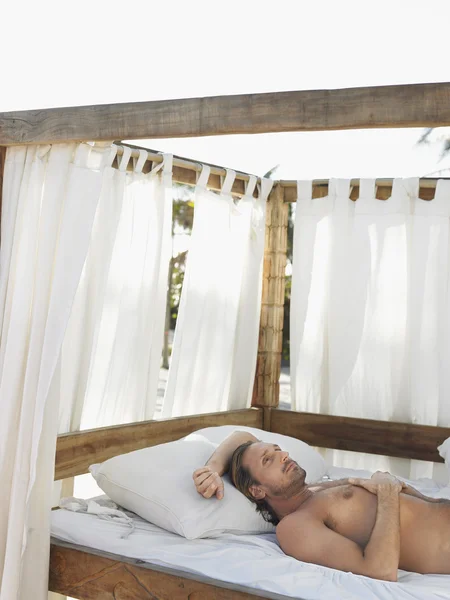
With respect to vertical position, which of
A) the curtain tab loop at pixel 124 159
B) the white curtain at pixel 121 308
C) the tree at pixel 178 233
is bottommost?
the white curtain at pixel 121 308

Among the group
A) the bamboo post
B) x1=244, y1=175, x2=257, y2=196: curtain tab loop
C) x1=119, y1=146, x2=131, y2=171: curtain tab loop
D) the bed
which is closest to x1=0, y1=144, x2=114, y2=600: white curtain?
the bed

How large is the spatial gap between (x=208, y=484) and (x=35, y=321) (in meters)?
0.79

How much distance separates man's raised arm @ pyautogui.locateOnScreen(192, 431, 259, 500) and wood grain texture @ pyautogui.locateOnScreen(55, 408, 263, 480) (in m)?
0.60

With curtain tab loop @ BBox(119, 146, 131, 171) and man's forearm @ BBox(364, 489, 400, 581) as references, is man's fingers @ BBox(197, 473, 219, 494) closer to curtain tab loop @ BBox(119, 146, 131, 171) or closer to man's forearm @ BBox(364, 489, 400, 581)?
man's forearm @ BBox(364, 489, 400, 581)

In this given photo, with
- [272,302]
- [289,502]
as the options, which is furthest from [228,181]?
[289,502]

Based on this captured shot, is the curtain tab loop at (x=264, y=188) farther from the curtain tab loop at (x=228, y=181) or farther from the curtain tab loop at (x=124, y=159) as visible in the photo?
the curtain tab loop at (x=124, y=159)

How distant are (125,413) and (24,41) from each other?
8.07 meters

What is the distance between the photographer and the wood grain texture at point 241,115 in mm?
2049

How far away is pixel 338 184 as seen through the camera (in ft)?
13.2

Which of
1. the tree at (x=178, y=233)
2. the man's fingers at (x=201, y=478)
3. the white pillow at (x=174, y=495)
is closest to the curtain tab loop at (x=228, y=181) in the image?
the white pillow at (x=174, y=495)

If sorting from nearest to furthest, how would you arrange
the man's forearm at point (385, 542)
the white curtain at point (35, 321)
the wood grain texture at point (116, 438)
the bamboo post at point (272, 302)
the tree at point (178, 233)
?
1. the man's forearm at point (385, 542)
2. the white curtain at point (35, 321)
3. the wood grain texture at point (116, 438)
4. the bamboo post at point (272, 302)
5. the tree at point (178, 233)

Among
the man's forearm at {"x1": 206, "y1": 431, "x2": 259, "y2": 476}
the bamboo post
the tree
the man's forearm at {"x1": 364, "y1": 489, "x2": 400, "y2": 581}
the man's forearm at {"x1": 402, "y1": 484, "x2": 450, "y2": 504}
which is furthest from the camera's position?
the tree

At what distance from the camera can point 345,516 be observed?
248 cm

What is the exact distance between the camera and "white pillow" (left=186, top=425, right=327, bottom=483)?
3.25 m
